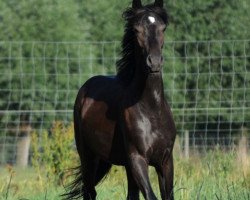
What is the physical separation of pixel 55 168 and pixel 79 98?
3514mm

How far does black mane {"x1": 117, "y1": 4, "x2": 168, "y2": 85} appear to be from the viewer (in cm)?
657

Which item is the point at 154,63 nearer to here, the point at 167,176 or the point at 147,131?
the point at 147,131

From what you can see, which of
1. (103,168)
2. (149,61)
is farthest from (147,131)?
(103,168)

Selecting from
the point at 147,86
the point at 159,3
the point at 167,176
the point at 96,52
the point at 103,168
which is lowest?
the point at 167,176

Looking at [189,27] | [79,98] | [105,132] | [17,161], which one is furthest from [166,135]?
[17,161]

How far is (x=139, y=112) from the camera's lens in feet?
21.9

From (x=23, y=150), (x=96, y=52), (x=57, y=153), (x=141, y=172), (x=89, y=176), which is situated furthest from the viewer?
(x=23, y=150)

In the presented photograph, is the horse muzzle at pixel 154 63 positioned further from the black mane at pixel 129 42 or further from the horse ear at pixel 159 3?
the horse ear at pixel 159 3

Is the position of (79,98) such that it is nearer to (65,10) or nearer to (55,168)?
(55,168)

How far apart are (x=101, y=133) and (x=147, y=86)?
98cm

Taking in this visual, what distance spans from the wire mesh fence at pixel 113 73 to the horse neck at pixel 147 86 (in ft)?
31.7

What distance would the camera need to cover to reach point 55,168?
1166 cm

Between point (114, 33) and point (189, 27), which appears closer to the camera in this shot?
point (189, 27)

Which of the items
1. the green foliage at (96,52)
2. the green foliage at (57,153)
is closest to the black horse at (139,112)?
the green foliage at (57,153)
